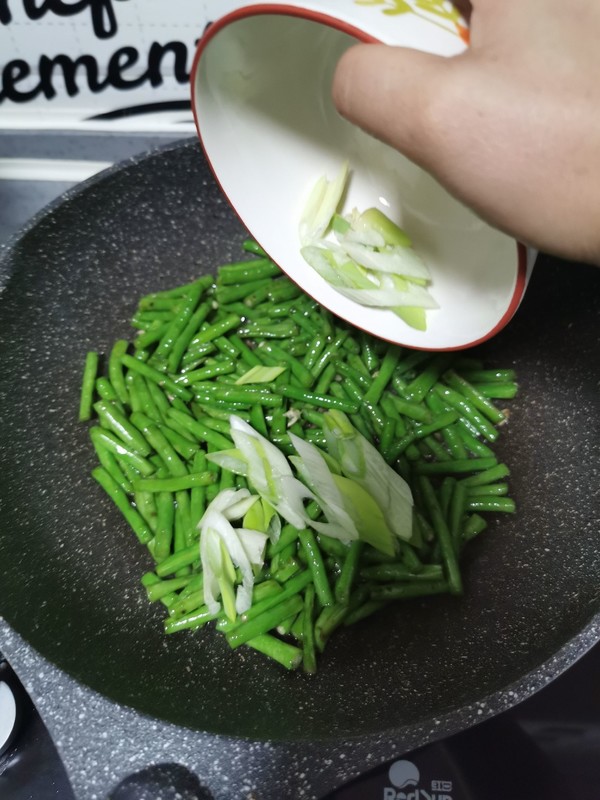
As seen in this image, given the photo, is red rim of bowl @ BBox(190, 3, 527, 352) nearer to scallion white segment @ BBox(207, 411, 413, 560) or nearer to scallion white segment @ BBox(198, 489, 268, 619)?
Answer: scallion white segment @ BBox(207, 411, 413, 560)

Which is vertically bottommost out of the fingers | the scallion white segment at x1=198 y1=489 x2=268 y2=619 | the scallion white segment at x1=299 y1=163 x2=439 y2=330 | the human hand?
the scallion white segment at x1=198 y1=489 x2=268 y2=619

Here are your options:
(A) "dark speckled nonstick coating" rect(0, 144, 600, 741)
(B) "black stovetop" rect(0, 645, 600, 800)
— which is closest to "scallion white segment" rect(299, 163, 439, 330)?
(A) "dark speckled nonstick coating" rect(0, 144, 600, 741)

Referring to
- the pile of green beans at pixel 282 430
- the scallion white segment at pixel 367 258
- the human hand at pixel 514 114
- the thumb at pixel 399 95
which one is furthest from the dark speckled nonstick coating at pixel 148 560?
the thumb at pixel 399 95

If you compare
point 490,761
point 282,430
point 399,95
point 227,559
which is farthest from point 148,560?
point 399,95

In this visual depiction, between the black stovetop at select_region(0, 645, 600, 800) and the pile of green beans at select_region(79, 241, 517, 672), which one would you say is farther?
the pile of green beans at select_region(79, 241, 517, 672)

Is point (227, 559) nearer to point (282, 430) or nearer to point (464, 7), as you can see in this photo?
point (282, 430)

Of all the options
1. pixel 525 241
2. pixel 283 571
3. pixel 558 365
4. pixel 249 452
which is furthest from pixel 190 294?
pixel 525 241

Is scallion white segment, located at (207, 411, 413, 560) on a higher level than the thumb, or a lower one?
lower

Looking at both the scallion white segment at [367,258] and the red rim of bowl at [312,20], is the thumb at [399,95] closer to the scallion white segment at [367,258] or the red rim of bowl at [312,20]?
the red rim of bowl at [312,20]
